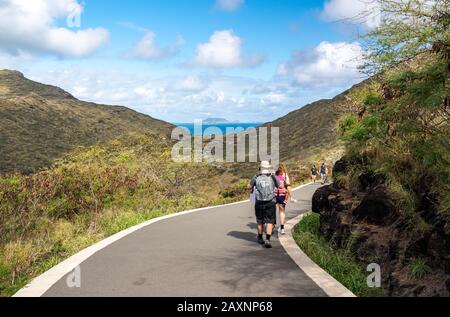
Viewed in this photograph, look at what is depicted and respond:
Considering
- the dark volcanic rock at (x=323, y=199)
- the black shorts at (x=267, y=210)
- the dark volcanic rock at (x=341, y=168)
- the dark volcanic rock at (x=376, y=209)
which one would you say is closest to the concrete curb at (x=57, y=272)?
the black shorts at (x=267, y=210)

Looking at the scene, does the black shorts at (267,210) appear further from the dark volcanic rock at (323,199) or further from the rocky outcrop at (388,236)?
the dark volcanic rock at (323,199)

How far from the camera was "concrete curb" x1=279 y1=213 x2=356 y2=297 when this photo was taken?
5195mm

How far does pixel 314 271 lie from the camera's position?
Result: 6.19 metres

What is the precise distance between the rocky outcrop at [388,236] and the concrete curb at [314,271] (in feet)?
2.30

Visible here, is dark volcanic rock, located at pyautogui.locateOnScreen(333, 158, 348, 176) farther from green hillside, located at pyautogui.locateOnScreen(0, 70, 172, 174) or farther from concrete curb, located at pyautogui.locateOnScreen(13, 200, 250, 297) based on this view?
green hillside, located at pyautogui.locateOnScreen(0, 70, 172, 174)

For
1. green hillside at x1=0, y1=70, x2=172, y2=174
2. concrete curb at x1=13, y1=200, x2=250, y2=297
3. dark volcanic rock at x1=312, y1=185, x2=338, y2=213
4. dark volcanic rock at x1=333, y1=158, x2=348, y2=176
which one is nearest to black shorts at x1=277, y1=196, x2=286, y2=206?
dark volcanic rock at x1=312, y1=185, x2=338, y2=213

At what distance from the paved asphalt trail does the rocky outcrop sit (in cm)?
112

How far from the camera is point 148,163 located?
20.3 metres

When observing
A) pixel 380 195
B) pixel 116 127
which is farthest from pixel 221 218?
pixel 116 127

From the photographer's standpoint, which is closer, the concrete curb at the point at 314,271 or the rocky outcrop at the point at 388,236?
the concrete curb at the point at 314,271

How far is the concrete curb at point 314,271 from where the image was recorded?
205 inches
